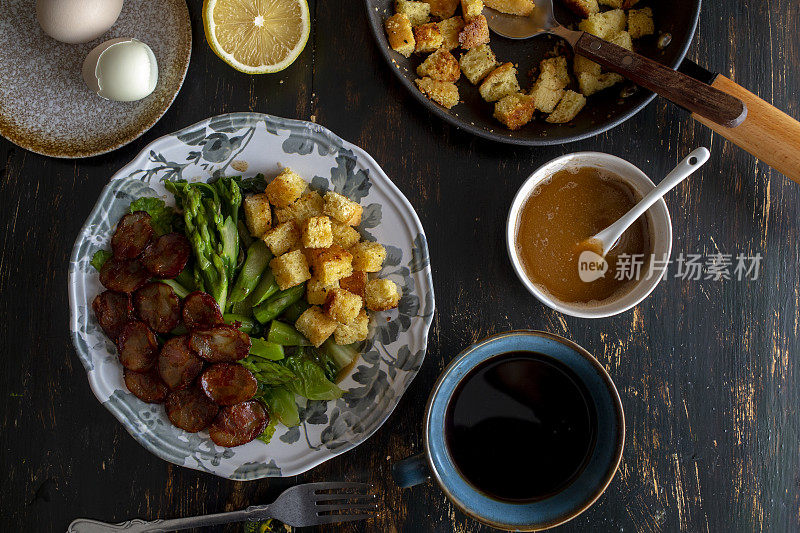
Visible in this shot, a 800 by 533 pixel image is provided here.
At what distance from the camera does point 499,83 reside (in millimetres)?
1593

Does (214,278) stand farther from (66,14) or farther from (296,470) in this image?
(66,14)

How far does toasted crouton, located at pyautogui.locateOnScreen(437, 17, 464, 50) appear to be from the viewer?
5.32 feet

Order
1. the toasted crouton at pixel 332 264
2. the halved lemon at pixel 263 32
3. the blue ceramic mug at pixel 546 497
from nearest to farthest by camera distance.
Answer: the blue ceramic mug at pixel 546 497 < the toasted crouton at pixel 332 264 < the halved lemon at pixel 263 32

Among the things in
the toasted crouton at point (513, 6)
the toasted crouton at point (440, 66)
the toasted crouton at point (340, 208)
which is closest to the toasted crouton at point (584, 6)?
the toasted crouton at point (513, 6)

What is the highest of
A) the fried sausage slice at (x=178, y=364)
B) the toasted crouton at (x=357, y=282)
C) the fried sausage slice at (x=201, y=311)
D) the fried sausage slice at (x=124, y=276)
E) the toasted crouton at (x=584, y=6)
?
the toasted crouton at (x=584, y=6)

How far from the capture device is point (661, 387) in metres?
1.65

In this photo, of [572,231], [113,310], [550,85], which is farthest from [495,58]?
[113,310]

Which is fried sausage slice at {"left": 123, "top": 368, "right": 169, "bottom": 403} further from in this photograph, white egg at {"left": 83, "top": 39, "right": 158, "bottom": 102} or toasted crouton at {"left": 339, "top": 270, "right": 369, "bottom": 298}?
white egg at {"left": 83, "top": 39, "right": 158, "bottom": 102}

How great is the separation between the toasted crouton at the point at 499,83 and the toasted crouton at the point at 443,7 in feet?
0.68

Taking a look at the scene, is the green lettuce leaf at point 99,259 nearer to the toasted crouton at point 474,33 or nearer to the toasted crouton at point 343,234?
the toasted crouton at point 343,234

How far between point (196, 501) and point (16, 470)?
0.49 meters

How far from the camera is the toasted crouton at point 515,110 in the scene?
1.56m

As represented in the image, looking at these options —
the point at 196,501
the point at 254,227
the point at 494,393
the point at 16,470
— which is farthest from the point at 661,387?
the point at 16,470

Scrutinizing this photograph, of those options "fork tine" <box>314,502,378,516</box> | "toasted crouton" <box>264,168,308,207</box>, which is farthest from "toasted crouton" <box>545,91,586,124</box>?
"fork tine" <box>314,502,378,516</box>
